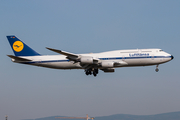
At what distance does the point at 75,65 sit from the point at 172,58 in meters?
19.2

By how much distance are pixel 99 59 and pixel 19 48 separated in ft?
60.4

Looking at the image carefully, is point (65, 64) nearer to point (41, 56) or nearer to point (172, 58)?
point (41, 56)

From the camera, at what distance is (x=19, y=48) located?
177ft

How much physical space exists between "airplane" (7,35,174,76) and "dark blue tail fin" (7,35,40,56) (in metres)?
1.54

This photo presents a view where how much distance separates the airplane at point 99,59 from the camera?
46.9 meters

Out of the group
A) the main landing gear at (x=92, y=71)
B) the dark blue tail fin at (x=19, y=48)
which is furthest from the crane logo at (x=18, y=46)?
the main landing gear at (x=92, y=71)

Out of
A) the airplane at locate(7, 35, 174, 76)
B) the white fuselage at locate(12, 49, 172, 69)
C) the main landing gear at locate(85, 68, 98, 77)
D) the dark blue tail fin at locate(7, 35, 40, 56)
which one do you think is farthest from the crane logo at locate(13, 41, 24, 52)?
the main landing gear at locate(85, 68, 98, 77)

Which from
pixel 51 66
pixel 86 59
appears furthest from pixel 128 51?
pixel 51 66

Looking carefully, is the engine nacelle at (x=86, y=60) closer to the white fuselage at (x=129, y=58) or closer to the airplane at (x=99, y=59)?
the airplane at (x=99, y=59)

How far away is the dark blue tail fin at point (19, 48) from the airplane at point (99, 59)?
1542 mm

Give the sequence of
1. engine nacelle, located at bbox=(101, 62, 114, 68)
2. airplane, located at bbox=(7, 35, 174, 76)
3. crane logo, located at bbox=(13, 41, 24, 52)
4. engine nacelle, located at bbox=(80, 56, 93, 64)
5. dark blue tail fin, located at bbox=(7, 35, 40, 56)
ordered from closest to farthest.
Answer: engine nacelle, located at bbox=(80, 56, 93, 64) < engine nacelle, located at bbox=(101, 62, 114, 68) < airplane, located at bbox=(7, 35, 174, 76) < dark blue tail fin, located at bbox=(7, 35, 40, 56) < crane logo, located at bbox=(13, 41, 24, 52)

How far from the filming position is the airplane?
1847 inches

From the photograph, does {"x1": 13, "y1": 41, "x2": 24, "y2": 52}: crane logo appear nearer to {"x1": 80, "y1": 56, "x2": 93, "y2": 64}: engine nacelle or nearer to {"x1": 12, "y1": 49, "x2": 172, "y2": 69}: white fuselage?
{"x1": 12, "y1": 49, "x2": 172, "y2": 69}: white fuselage

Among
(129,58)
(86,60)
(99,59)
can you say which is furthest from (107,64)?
(129,58)
